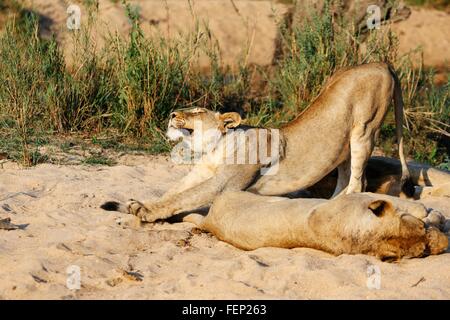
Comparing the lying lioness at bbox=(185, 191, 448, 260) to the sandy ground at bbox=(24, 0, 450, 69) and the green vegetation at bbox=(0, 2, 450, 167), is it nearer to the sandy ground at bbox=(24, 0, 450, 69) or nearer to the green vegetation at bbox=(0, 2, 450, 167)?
the green vegetation at bbox=(0, 2, 450, 167)

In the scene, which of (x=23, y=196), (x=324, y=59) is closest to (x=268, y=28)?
(x=324, y=59)

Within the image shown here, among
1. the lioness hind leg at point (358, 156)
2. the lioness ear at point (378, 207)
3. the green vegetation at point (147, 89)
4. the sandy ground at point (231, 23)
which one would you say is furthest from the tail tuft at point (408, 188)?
the sandy ground at point (231, 23)

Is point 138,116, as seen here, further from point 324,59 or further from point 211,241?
point 211,241

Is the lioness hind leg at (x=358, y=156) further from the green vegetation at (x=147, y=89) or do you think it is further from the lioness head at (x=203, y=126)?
the green vegetation at (x=147, y=89)

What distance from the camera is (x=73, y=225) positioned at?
6.14m

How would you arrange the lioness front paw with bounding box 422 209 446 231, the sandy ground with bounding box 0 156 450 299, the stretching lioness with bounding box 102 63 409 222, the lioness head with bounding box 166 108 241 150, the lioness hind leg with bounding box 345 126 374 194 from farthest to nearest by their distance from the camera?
the lioness hind leg with bounding box 345 126 374 194 < the lioness head with bounding box 166 108 241 150 < the stretching lioness with bounding box 102 63 409 222 < the lioness front paw with bounding box 422 209 446 231 < the sandy ground with bounding box 0 156 450 299

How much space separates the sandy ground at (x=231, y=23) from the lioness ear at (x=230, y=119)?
577 cm

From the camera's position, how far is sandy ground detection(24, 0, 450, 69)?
1311 centimetres

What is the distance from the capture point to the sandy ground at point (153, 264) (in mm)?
4863

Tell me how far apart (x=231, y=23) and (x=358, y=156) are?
718cm

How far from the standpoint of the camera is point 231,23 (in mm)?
13828

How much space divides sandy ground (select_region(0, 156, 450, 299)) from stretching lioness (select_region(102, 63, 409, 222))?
1.03ft

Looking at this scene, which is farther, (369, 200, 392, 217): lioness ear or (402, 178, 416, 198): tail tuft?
(402, 178, 416, 198): tail tuft

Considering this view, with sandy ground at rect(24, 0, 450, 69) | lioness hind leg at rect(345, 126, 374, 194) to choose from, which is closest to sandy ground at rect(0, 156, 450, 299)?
lioness hind leg at rect(345, 126, 374, 194)
